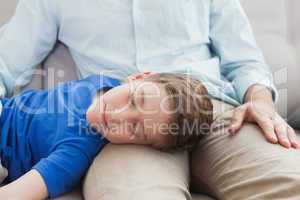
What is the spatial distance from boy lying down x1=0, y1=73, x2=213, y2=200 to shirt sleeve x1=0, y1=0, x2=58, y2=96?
0.18 meters

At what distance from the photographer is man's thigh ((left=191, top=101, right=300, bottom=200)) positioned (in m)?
0.85

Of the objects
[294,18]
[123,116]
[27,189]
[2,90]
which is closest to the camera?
[27,189]

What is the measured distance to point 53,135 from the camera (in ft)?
3.32

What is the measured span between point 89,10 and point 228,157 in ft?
1.81

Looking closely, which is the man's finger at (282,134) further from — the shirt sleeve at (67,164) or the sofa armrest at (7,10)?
the sofa armrest at (7,10)

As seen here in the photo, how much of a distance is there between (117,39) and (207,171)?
44 centimetres

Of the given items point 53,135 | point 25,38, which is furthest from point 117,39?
point 53,135

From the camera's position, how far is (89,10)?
4.04ft

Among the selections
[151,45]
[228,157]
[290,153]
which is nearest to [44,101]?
[151,45]

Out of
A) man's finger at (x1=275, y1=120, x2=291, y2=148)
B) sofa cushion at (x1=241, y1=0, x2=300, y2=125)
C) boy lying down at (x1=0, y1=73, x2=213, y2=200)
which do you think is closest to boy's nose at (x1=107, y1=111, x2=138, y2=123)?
boy lying down at (x1=0, y1=73, x2=213, y2=200)

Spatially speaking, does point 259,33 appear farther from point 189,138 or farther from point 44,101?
point 44,101

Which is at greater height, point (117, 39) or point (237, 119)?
point (117, 39)

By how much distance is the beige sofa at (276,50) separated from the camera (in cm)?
129

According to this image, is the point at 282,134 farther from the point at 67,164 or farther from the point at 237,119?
the point at 67,164
